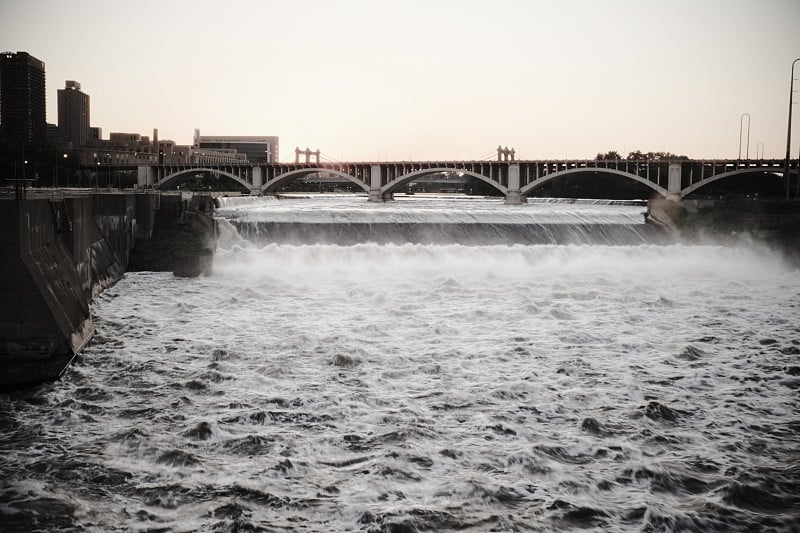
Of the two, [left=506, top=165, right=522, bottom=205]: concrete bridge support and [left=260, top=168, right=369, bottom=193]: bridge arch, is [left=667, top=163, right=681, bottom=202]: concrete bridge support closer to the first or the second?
[left=506, top=165, right=522, bottom=205]: concrete bridge support

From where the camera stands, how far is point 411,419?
11352 mm

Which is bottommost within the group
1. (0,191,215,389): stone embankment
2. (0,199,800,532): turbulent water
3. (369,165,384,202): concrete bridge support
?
(0,199,800,532): turbulent water

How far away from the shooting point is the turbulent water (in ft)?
27.1

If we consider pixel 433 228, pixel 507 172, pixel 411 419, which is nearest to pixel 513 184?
pixel 507 172

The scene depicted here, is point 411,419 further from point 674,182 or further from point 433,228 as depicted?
point 674,182

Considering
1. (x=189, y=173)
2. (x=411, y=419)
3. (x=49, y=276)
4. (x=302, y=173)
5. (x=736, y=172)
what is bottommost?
(x=411, y=419)

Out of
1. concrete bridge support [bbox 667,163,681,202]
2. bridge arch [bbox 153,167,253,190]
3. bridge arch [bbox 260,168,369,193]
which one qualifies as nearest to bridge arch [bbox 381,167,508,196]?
bridge arch [bbox 260,168,369,193]

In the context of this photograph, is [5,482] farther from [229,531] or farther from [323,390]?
[323,390]

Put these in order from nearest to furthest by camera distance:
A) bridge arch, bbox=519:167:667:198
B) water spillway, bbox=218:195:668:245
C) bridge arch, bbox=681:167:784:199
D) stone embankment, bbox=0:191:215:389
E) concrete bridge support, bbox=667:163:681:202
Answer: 1. stone embankment, bbox=0:191:215:389
2. water spillway, bbox=218:195:668:245
3. bridge arch, bbox=681:167:784:199
4. concrete bridge support, bbox=667:163:681:202
5. bridge arch, bbox=519:167:667:198

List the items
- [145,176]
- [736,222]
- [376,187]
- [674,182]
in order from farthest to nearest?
[145,176] < [376,187] < [674,182] < [736,222]

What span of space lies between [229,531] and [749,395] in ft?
32.4

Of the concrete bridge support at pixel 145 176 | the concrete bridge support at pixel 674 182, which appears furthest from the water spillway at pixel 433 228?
the concrete bridge support at pixel 145 176

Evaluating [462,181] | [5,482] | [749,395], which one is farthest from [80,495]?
[462,181]

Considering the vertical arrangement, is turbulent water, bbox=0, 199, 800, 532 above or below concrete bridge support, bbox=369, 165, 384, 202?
below
